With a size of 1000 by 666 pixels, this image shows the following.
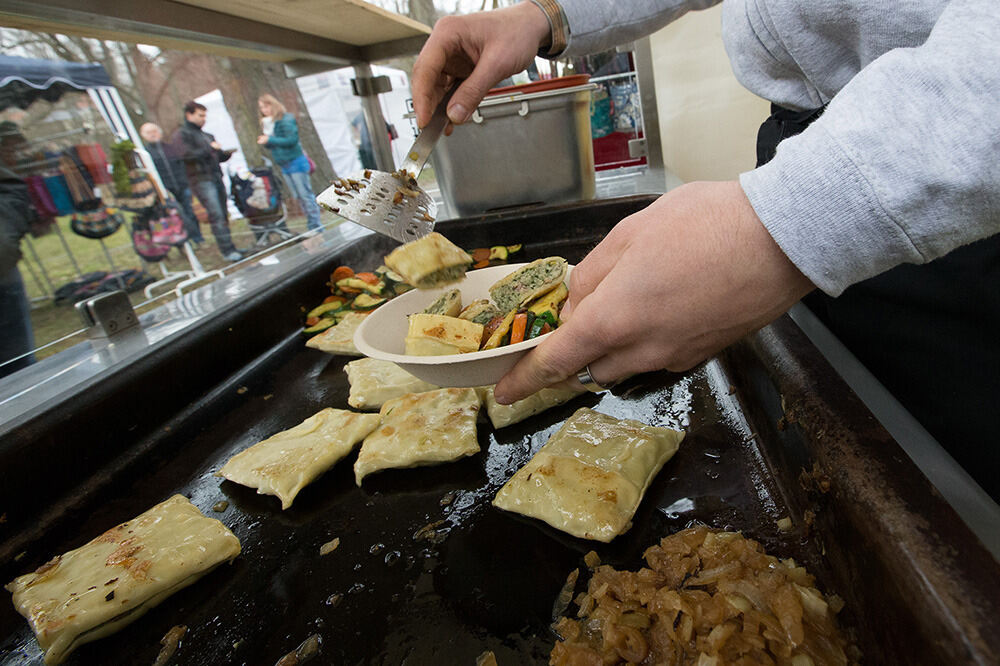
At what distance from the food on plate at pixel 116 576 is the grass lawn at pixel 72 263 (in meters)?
1.14

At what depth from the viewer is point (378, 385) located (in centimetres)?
201

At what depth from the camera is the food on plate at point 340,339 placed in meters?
2.34

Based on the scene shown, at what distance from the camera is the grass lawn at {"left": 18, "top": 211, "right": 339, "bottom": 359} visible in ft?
9.93

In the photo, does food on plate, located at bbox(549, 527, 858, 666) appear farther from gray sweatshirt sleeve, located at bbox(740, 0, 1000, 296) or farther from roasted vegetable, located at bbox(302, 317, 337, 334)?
roasted vegetable, located at bbox(302, 317, 337, 334)

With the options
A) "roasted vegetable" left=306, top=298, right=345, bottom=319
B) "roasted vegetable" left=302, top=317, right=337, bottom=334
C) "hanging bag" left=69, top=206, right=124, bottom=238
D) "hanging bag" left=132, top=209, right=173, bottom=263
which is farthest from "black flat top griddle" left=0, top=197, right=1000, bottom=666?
"hanging bag" left=132, top=209, right=173, bottom=263

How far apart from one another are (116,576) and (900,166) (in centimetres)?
163

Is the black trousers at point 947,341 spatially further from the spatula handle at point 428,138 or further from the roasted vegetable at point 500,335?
the spatula handle at point 428,138

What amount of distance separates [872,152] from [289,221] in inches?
240

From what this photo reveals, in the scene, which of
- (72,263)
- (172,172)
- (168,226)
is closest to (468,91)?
(72,263)

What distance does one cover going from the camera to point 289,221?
600 centimetres

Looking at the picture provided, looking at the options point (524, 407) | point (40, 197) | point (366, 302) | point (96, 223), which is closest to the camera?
point (524, 407)

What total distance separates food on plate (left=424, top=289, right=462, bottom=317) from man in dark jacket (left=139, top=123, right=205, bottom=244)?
433 centimetres

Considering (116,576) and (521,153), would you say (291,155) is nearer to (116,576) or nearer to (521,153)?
(521,153)

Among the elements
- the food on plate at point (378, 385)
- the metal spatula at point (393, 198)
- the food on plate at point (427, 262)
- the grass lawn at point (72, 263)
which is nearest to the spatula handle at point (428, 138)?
the metal spatula at point (393, 198)
